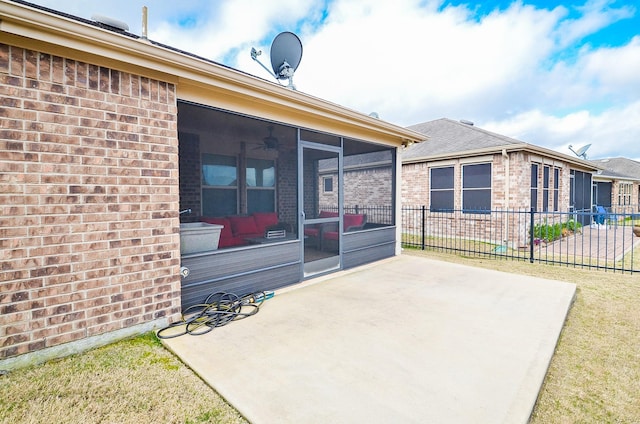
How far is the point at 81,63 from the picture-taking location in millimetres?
2500

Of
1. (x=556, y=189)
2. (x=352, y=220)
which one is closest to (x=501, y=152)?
(x=556, y=189)

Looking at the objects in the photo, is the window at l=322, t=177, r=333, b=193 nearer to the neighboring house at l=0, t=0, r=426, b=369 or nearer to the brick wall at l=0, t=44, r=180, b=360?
the neighboring house at l=0, t=0, r=426, b=369

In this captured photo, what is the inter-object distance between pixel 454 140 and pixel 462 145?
836 mm

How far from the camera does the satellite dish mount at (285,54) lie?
5.23 metres

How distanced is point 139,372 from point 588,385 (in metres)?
3.32

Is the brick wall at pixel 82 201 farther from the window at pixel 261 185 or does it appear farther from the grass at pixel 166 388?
the window at pixel 261 185

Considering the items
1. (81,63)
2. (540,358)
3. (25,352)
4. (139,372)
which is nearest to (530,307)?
(540,358)

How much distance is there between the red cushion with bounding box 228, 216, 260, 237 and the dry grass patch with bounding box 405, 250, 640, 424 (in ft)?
18.6

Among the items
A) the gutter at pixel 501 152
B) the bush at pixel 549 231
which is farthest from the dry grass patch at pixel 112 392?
the gutter at pixel 501 152

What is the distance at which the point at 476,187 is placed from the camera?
30.7 ft

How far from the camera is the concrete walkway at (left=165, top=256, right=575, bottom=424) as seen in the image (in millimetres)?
1843

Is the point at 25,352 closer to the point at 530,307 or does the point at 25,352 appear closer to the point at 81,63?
the point at 81,63

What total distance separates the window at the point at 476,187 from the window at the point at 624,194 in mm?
16544

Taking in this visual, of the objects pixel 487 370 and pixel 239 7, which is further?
pixel 239 7
